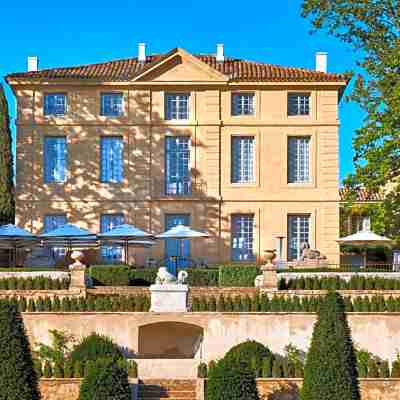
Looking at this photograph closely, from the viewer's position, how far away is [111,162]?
3769 centimetres

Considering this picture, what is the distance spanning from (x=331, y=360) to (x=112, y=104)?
848 inches

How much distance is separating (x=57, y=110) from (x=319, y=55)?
10635 mm

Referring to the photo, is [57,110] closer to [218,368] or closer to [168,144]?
[168,144]

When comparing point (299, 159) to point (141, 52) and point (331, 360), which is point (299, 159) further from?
point (331, 360)

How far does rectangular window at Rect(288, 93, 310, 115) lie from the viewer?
125 feet

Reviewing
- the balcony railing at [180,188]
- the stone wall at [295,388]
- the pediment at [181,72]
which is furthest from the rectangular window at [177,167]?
the stone wall at [295,388]

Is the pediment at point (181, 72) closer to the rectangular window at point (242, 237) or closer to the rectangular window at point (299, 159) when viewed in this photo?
the rectangular window at point (299, 159)

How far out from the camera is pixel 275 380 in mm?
21906

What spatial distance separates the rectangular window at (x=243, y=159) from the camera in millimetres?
37812

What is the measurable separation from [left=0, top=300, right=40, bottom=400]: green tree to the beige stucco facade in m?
20.0

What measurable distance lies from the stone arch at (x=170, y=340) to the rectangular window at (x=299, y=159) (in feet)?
40.3

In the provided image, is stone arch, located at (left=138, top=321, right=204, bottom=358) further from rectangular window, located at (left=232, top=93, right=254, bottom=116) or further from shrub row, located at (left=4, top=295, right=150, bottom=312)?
rectangular window, located at (left=232, top=93, right=254, bottom=116)

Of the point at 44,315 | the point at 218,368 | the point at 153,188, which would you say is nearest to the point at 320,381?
the point at 218,368

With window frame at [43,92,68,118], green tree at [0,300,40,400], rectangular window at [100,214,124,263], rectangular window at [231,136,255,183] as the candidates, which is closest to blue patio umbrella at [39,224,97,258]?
rectangular window at [100,214,124,263]
